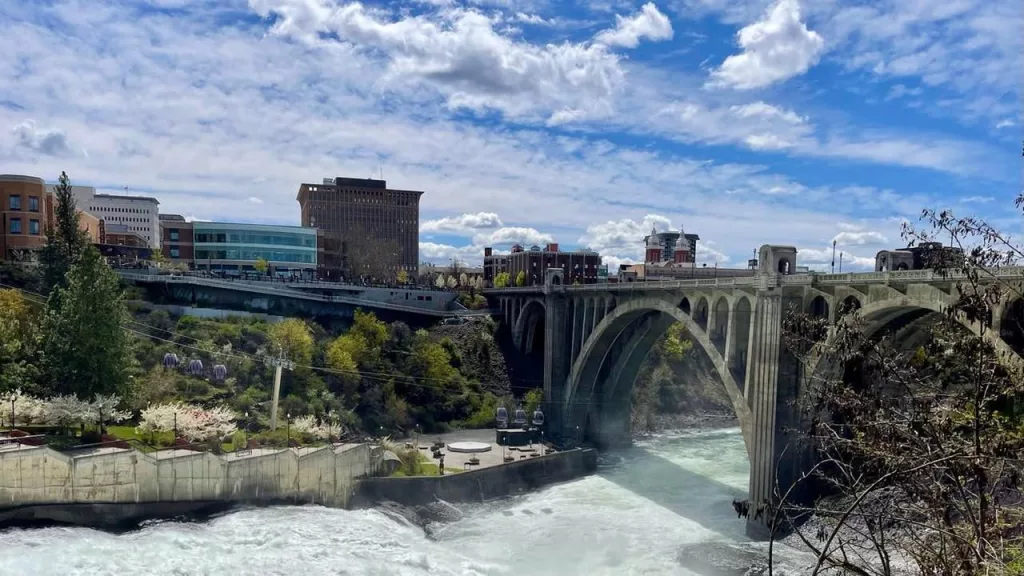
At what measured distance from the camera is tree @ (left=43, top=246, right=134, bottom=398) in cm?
2942

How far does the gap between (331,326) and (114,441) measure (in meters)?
31.4

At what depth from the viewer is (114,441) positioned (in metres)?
27.0

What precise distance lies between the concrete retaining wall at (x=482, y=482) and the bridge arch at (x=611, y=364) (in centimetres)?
759

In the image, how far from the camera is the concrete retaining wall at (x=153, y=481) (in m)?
24.6

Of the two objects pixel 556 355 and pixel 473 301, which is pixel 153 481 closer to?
pixel 556 355

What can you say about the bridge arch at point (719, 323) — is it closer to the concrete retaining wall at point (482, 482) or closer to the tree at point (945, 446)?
the concrete retaining wall at point (482, 482)

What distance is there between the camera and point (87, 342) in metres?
29.5

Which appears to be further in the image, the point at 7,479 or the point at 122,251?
the point at 122,251

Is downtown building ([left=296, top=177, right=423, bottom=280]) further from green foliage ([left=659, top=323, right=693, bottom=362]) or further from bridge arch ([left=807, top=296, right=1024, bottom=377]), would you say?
bridge arch ([left=807, top=296, right=1024, bottom=377])

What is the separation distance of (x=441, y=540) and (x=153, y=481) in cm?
1235

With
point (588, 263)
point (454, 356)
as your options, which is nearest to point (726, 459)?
point (454, 356)

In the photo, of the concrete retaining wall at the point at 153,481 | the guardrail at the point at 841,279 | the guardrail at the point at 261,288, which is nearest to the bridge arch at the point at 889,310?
the guardrail at the point at 841,279

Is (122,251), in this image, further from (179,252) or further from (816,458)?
(816,458)

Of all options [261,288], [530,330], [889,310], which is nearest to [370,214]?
[261,288]
